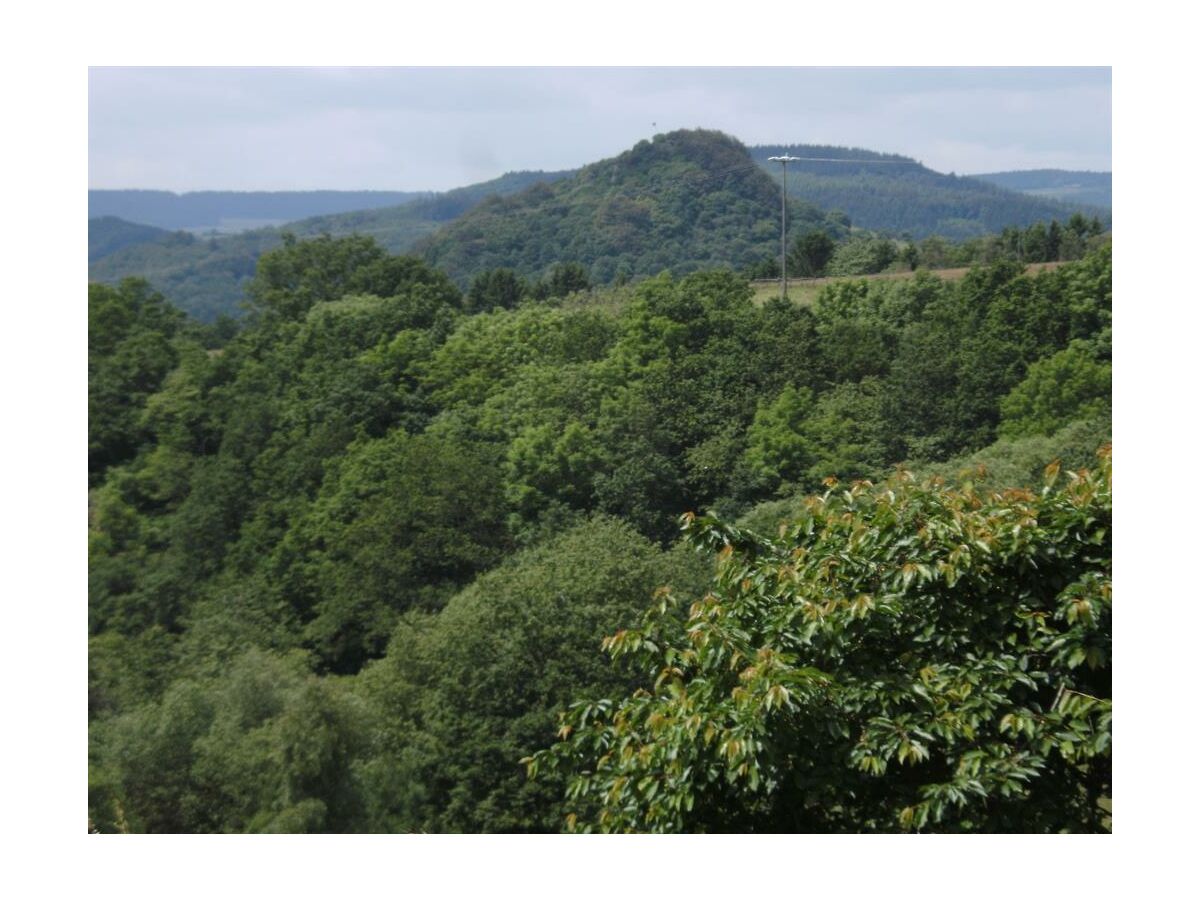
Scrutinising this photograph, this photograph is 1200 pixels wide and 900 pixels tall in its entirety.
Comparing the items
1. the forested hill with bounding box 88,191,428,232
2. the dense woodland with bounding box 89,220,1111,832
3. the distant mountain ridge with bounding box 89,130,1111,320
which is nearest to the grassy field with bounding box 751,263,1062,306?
the dense woodland with bounding box 89,220,1111,832

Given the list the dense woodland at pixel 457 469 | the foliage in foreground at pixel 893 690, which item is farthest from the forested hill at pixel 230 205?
the foliage in foreground at pixel 893 690

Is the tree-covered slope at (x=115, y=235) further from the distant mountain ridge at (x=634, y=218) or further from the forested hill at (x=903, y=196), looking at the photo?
the forested hill at (x=903, y=196)

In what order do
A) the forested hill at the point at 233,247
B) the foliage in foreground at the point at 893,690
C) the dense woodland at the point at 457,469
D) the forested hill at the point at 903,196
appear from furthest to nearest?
the forested hill at the point at 233,247
the forested hill at the point at 903,196
the dense woodland at the point at 457,469
the foliage in foreground at the point at 893,690

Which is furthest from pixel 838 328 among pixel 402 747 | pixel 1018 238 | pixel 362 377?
pixel 402 747

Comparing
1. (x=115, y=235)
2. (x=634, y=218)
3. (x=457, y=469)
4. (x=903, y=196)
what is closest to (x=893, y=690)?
(x=457, y=469)

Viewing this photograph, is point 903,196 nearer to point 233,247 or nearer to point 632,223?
point 632,223

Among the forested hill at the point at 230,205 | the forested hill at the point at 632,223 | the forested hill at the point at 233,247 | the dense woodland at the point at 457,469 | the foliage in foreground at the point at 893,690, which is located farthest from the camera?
the forested hill at the point at 632,223

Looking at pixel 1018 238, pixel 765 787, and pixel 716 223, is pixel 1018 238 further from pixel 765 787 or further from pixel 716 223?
pixel 765 787
